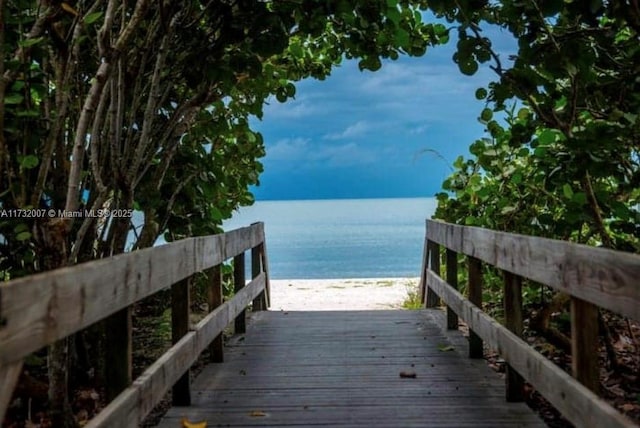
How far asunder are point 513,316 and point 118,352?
6.46 ft

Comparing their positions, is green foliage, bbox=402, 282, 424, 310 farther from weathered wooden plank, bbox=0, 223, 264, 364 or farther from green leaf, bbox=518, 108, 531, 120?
weathered wooden plank, bbox=0, 223, 264, 364

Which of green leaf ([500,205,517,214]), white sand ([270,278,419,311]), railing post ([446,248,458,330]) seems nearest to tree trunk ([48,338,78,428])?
railing post ([446,248,458,330])

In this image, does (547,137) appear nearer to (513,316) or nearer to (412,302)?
(513,316)

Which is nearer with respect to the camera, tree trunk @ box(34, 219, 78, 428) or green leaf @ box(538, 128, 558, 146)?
tree trunk @ box(34, 219, 78, 428)

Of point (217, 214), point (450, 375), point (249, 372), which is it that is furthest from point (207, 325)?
point (217, 214)

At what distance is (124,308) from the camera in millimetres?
2439

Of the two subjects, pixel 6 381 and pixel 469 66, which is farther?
pixel 469 66

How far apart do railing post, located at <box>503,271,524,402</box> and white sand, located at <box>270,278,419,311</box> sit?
19.6 feet

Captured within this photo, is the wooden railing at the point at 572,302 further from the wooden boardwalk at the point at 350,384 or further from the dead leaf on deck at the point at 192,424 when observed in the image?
the dead leaf on deck at the point at 192,424

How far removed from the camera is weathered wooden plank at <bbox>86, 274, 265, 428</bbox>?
224cm

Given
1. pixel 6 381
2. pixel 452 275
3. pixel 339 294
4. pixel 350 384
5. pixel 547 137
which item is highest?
pixel 547 137

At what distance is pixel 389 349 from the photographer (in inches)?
197

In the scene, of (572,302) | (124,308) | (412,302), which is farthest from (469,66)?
(412,302)

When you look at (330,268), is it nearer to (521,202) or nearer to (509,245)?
(521,202)
